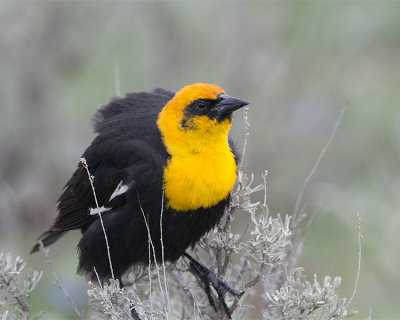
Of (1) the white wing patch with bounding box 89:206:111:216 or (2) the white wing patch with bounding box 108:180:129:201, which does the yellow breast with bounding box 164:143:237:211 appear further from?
(1) the white wing patch with bounding box 89:206:111:216

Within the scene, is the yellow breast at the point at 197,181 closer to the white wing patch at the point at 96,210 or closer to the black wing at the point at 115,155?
the black wing at the point at 115,155

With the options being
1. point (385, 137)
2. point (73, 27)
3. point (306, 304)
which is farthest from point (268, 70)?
point (306, 304)

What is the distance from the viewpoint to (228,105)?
133 inches

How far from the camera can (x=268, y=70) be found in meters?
6.74

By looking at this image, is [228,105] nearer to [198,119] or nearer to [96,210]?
[198,119]

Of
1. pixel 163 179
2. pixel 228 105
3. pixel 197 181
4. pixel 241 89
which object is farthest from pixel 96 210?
pixel 241 89

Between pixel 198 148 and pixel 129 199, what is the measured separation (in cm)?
41

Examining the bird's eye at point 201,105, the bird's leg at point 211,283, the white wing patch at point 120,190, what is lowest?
the bird's leg at point 211,283

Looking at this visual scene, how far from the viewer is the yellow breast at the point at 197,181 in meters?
3.29

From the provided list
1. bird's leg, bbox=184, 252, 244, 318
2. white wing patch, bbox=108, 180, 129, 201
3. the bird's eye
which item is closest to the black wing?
white wing patch, bbox=108, 180, 129, 201

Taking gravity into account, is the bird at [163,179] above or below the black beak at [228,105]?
below

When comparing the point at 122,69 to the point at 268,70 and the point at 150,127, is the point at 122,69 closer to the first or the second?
the point at 268,70

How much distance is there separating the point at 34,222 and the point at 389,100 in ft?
12.4

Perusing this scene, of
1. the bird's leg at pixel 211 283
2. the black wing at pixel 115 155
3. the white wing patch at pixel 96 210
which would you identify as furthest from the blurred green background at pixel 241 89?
the bird's leg at pixel 211 283
